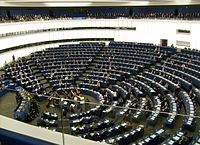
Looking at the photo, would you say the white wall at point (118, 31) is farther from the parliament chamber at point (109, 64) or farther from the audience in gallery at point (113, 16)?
the audience in gallery at point (113, 16)

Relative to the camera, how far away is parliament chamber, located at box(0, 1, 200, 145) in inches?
639

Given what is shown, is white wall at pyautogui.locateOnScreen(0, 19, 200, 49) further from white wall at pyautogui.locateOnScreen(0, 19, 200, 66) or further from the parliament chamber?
the parliament chamber

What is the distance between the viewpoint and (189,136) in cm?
1477

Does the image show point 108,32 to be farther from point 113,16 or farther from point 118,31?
point 113,16

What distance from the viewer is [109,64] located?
109 feet

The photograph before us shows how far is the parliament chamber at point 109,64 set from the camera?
16219mm

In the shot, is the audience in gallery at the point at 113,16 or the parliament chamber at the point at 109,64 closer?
the parliament chamber at the point at 109,64

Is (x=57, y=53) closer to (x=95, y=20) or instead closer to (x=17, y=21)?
(x=17, y=21)

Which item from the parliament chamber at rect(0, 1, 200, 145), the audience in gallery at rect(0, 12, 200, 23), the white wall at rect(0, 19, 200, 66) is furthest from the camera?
the audience in gallery at rect(0, 12, 200, 23)

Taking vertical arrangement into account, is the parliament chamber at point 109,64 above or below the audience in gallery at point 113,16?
below

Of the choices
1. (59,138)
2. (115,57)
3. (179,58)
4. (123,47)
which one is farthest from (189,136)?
(123,47)

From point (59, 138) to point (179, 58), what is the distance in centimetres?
2842

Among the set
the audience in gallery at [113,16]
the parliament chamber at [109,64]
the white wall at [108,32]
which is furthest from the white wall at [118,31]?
the audience in gallery at [113,16]

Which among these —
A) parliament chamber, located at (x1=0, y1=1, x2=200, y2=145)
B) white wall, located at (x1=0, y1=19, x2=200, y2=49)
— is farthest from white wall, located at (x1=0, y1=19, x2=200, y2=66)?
parliament chamber, located at (x1=0, y1=1, x2=200, y2=145)
